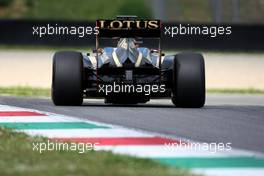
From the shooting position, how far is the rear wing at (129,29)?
49.9 ft

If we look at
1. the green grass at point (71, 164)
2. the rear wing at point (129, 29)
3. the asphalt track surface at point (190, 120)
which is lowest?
the green grass at point (71, 164)

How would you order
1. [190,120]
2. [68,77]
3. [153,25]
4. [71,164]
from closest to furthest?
[71,164]
[190,120]
[68,77]
[153,25]

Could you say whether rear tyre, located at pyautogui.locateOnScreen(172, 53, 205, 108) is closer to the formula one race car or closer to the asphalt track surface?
the formula one race car

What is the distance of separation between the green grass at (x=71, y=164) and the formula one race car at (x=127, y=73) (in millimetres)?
5385

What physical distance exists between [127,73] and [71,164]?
21.8 feet

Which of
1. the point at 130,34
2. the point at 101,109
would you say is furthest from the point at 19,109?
the point at 130,34

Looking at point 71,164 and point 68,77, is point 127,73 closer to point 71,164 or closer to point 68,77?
point 68,77

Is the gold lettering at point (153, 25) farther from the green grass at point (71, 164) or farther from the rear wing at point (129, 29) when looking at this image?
the green grass at point (71, 164)

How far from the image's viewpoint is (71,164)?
27.4ft

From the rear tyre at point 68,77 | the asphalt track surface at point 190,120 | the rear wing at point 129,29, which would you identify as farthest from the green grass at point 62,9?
the asphalt track surface at point 190,120

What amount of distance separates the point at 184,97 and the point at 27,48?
16.0m

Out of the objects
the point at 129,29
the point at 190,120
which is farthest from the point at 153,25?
the point at 190,120

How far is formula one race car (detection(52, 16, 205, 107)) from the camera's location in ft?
49.0

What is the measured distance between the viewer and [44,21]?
97.8ft
